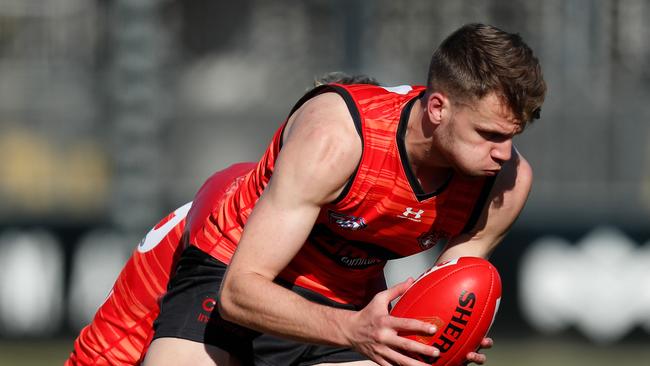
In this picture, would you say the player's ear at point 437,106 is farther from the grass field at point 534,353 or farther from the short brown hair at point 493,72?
the grass field at point 534,353

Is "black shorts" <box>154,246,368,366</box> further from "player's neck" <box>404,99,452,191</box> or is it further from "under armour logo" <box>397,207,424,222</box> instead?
"player's neck" <box>404,99,452,191</box>

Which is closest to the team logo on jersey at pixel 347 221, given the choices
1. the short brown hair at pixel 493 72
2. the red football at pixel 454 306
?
the red football at pixel 454 306

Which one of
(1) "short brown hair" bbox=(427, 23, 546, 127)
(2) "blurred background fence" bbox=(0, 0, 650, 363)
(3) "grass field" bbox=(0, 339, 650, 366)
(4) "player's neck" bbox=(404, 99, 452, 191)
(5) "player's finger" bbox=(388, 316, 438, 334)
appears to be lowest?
(3) "grass field" bbox=(0, 339, 650, 366)

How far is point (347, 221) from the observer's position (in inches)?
157

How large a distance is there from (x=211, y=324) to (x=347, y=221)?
28.4 inches

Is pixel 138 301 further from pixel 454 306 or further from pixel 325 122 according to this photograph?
pixel 454 306

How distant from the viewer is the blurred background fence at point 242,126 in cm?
958

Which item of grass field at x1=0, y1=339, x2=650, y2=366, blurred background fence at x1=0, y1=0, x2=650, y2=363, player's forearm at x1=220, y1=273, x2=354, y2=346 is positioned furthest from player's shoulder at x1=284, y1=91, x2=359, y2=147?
grass field at x1=0, y1=339, x2=650, y2=366

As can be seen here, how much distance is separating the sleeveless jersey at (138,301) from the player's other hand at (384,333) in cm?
127

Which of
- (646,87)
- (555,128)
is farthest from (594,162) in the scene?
(646,87)

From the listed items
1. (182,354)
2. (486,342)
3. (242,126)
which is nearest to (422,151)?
(486,342)

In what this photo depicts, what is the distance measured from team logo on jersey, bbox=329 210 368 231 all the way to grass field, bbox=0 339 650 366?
534cm

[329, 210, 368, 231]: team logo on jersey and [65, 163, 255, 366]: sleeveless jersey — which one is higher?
[329, 210, 368, 231]: team logo on jersey

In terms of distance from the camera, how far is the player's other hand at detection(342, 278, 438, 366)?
335 centimetres
